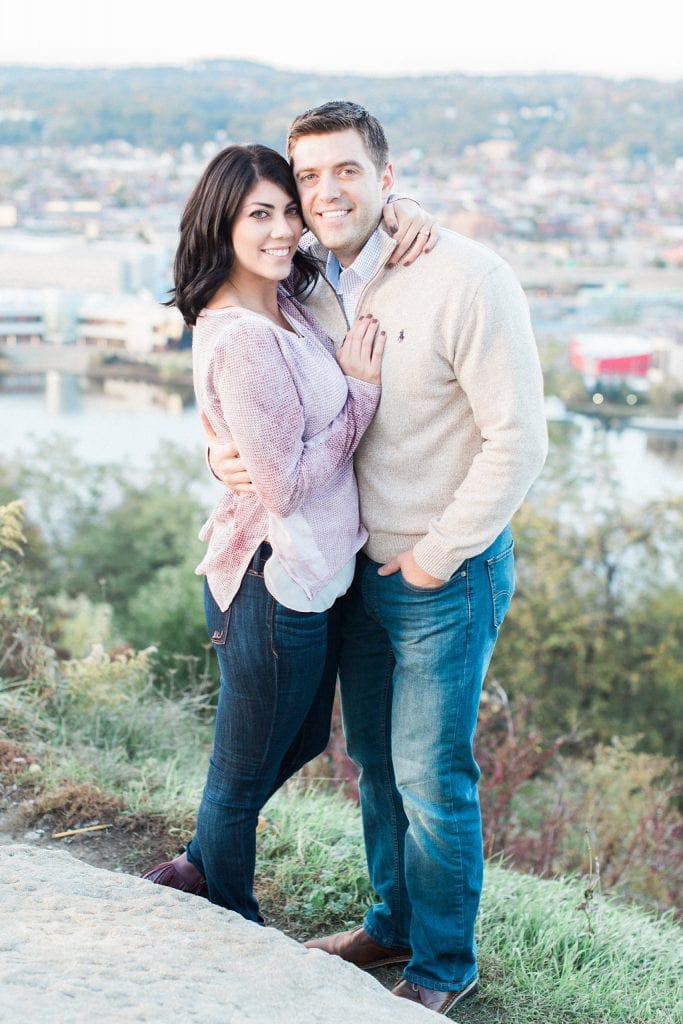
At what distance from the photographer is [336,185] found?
1.97m

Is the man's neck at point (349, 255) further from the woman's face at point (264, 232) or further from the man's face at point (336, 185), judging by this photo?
the woman's face at point (264, 232)

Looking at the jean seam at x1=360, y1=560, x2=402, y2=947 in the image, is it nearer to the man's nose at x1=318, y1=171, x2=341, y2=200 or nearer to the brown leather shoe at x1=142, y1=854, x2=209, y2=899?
the brown leather shoe at x1=142, y1=854, x2=209, y2=899

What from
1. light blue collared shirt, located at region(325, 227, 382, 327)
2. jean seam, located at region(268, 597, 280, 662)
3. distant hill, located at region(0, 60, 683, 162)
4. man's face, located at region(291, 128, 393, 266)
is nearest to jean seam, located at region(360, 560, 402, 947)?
jean seam, located at region(268, 597, 280, 662)

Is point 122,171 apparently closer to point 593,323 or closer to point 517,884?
point 593,323

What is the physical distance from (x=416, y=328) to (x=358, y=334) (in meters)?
0.11

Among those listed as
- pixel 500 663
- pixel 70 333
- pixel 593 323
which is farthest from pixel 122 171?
pixel 500 663

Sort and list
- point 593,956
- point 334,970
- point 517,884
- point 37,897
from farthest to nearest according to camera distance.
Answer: point 517,884 → point 593,956 → point 37,897 → point 334,970

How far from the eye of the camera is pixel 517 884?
2.72 m

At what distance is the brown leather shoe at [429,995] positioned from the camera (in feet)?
6.89

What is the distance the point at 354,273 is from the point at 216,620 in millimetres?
663

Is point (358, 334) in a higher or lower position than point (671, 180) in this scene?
lower

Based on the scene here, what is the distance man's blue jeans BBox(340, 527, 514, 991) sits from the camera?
2.03 meters

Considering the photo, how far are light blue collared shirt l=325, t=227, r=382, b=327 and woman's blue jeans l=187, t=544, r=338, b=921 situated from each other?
0.48 metres

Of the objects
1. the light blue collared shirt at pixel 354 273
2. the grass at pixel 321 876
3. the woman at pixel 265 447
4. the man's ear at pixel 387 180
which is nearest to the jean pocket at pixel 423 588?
the woman at pixel 265 447
